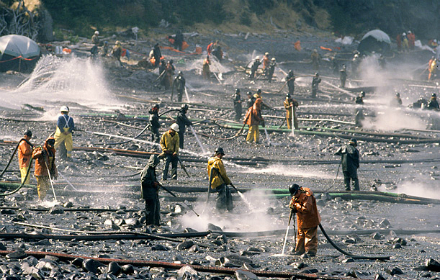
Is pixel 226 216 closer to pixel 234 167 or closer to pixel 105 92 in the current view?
pixel 234 167

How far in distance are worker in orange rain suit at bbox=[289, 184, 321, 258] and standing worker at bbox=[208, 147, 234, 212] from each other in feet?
9.21

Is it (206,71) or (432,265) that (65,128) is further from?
(206,71)

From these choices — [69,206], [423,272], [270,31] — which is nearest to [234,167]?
[69,206]

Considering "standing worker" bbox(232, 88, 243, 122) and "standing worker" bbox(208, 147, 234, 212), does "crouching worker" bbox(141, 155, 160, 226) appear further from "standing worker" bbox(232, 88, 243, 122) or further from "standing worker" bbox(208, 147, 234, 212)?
"standing worker" bbox(232, 88, 243, 122)

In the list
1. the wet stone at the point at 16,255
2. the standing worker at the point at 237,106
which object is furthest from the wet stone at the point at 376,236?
the standing worker at the point at 237,106

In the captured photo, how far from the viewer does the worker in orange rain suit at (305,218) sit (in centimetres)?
927

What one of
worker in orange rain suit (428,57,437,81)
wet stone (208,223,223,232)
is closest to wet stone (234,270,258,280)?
wet stone (208,223,223,232)

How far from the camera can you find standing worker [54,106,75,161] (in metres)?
15.7

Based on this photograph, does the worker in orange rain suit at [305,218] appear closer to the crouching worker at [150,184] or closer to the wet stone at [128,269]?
the crouching worker at [150,184]

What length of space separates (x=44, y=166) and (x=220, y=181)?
3.79 m

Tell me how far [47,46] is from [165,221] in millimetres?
25668

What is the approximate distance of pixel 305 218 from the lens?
9.38 meters

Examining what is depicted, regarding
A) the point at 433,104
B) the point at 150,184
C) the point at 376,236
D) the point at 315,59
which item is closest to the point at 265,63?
the point at 315,59

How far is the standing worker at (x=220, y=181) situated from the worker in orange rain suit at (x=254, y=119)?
8.16 m
